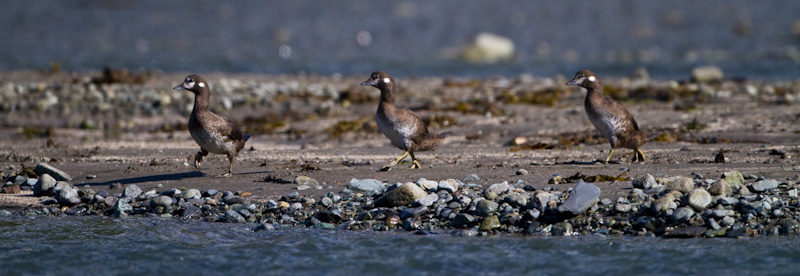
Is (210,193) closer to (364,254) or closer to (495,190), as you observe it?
(364,254)

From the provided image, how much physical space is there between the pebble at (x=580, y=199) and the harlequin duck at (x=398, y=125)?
2702 mm

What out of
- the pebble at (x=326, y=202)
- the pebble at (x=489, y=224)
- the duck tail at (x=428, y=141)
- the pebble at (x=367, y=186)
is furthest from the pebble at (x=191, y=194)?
the pebble at (x=489, y=224)

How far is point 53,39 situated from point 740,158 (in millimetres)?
32174

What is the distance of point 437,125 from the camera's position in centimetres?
1511

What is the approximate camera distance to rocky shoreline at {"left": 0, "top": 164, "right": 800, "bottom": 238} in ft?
26.7

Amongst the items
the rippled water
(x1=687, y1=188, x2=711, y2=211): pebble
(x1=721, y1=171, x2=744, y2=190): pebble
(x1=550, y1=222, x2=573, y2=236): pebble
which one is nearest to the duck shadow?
the rippled water

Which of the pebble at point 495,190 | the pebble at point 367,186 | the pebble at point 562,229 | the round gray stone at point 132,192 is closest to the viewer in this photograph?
the pebble at point 562,229

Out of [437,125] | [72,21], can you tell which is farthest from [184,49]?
[437,125]

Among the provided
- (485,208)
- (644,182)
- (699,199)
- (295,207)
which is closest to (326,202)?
(295,207)

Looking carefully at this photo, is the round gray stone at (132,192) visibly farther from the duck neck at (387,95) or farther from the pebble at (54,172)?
the duck neck at (387,95)

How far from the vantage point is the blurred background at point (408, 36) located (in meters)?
29.7

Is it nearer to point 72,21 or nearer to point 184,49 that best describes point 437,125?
point 184,49

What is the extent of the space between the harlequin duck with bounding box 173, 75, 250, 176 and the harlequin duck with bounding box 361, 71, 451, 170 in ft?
5.48

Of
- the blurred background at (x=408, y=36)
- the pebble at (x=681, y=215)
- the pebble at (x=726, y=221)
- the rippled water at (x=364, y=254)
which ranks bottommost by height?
the rippled water at (x=364, y=254)
